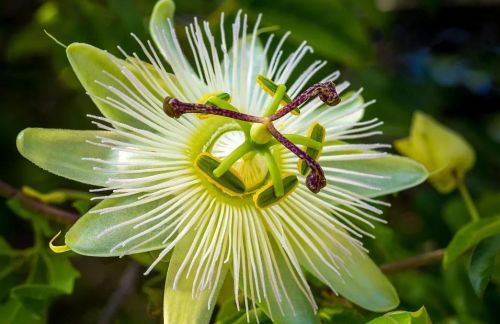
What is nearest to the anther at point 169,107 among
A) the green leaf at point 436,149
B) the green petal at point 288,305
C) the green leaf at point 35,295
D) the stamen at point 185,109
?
the stamen at point 185,109

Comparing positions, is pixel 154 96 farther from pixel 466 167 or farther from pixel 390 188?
pixel 466 167

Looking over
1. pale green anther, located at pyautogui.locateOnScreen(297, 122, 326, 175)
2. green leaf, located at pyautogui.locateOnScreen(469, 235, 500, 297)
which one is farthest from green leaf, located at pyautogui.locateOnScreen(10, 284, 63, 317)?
green leaf, located at pyautogui.locateOnScreen(469, 235, 500, 297)

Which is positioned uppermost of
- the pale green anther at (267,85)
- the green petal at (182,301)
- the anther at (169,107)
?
the anther at (169,107)

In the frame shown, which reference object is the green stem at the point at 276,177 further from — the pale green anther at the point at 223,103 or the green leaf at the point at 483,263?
the green leaf at the point at 483,263

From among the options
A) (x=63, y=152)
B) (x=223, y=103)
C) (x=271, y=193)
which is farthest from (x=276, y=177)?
(x=63, y=152)

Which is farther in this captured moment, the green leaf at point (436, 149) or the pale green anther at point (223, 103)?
the green leaf at point (436, 149)

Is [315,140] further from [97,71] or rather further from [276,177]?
[97,71]
